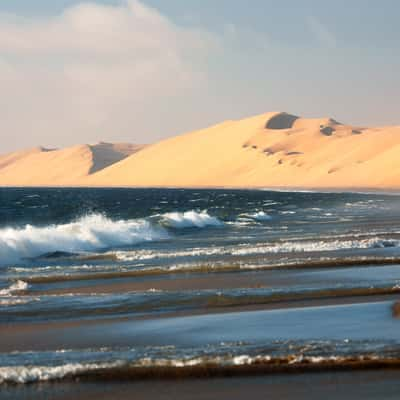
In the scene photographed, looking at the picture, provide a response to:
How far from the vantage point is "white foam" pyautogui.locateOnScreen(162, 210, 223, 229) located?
163 ft

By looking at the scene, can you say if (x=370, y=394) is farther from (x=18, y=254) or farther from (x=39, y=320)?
(x=18, y=254)

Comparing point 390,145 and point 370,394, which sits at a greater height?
point 390,145

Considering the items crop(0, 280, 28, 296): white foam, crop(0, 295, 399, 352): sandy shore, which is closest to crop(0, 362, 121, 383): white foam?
crop(0, 295, 399, 352): sandy shore

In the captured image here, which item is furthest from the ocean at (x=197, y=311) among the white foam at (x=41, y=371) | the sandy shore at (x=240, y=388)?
the sandy shore at (x=240, y=388)

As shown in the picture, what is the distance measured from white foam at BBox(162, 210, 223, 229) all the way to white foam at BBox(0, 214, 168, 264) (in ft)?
21.5

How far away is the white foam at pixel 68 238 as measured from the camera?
29.2 m

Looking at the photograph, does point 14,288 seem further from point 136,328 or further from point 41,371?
point 41,371

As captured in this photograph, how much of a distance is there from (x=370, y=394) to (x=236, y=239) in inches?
1039

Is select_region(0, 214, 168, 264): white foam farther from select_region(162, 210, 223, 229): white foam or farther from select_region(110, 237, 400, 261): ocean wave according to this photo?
select_region(162, 210, 223, 229): white foam

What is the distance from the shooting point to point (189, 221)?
170ft

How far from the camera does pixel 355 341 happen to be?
10750 millimetres

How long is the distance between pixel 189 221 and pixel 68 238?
18.2 meters

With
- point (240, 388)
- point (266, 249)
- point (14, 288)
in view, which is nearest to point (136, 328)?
point (240, 388)

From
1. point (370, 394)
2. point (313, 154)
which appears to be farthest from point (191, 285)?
point (313, 154)
